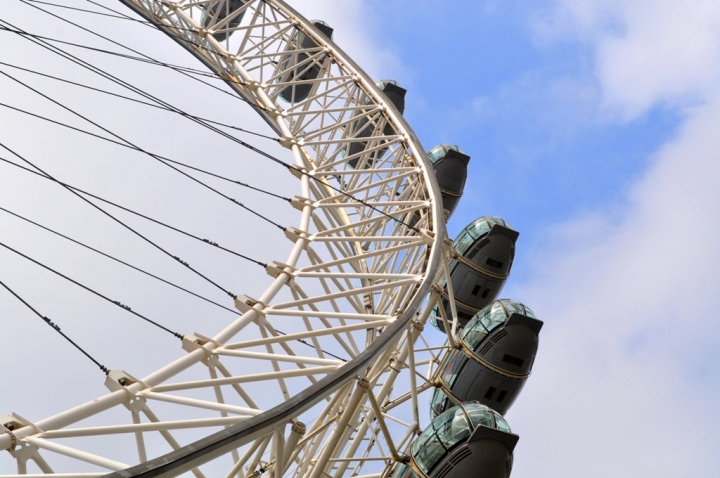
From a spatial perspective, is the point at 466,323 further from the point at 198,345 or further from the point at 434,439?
the point at 198,345

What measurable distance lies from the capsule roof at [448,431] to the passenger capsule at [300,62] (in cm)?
1125

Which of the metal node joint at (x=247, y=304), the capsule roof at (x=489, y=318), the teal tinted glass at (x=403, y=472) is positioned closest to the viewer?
the teal tinted glass at (x=403, y=472)

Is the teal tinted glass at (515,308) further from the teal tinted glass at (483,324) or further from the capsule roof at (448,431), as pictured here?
the capsule roof at (448,431)

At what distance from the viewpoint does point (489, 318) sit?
19.1 meters

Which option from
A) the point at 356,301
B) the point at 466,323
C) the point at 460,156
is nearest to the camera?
the point at 356,301

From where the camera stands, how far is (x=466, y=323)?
2159cm

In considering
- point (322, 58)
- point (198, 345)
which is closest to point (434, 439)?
point (198, 345)

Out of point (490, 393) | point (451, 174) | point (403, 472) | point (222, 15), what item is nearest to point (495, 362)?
point (490, 393)

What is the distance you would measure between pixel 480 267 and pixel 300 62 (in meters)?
7.93

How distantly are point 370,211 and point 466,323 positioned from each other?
3515 millimetres

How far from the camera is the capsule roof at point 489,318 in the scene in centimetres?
1881

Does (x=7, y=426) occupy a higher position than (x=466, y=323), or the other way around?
(x=466, y=323)

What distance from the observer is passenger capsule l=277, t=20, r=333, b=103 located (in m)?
24.9

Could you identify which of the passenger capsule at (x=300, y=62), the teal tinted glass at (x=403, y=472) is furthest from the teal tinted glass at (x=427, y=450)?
the passenger capsule at (x=300, y=62)
